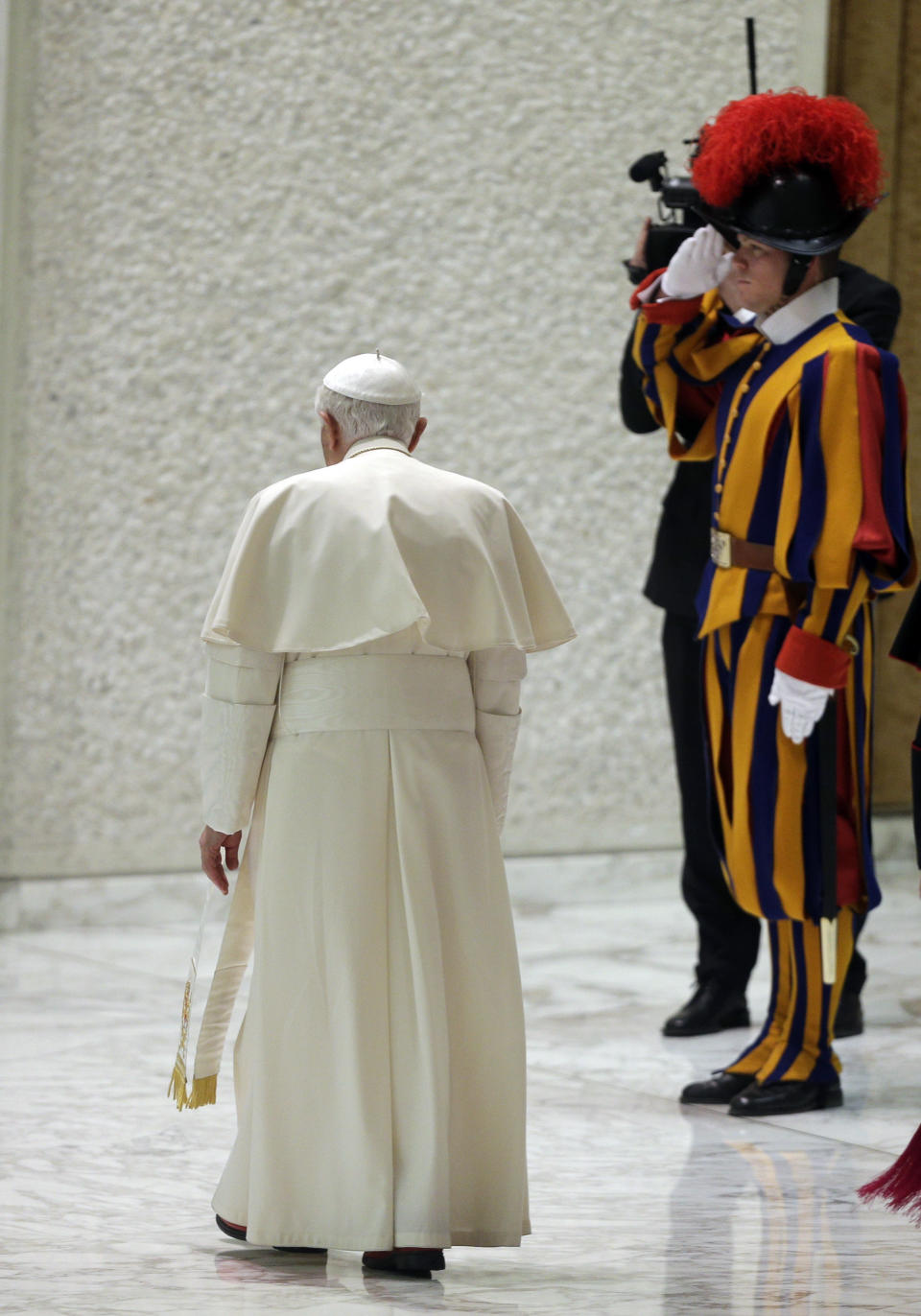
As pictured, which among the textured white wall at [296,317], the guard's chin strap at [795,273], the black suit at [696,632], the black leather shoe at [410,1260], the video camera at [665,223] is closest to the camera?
the black leather shoe at [410,1260]

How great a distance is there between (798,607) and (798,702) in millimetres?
216

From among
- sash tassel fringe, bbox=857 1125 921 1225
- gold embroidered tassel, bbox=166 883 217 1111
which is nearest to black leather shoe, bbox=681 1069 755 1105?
sash tassel fringe, bbox=857 1125 921 1225

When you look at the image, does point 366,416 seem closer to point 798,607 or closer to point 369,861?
point 369,861

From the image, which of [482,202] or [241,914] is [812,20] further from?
[241,914]

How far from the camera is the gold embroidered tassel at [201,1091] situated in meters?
2.96

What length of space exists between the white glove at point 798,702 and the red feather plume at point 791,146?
0.98 meters

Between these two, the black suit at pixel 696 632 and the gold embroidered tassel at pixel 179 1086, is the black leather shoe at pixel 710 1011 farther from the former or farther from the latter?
the gold embroidered tassel at pixel 179 1086

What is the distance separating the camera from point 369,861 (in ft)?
9.19

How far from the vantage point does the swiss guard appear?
3.73m

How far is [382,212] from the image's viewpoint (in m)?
6.11

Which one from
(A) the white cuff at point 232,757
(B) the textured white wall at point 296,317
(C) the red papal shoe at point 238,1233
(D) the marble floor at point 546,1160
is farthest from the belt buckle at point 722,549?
(B) the textured white wall at point 296,317

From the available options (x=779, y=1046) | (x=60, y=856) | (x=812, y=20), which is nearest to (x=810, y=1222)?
(x=779, y=1046)

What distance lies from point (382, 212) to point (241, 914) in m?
3.64

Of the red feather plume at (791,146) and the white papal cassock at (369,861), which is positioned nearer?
the white papal cassock at (369,861)
